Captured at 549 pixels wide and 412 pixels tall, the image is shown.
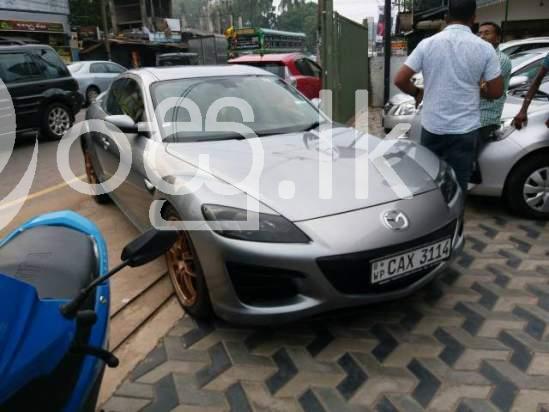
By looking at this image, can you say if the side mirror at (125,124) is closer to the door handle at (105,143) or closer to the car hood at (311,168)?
the car hood at (311,168)

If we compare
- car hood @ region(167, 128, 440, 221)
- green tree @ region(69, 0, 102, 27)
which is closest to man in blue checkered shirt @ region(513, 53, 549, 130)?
car hood @ region(167, 128, 440, 221)

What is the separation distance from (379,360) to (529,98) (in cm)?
270

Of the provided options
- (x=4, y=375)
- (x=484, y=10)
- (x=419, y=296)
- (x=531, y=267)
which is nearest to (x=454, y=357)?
(x=419, y=296)

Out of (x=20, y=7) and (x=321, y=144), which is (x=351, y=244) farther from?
(x=20, y=7)

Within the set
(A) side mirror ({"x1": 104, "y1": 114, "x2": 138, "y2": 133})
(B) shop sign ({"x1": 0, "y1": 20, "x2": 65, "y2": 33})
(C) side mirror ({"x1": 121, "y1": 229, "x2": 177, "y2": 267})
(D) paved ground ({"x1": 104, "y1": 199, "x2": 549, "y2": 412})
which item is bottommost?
(D) paved ground ({"x1": 104, "y1": 199, "x2": 549, "y2": 412})

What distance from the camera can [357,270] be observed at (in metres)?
2.38

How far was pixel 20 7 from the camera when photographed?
24.1m

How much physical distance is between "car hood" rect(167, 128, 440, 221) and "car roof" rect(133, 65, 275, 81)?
35.4 inches

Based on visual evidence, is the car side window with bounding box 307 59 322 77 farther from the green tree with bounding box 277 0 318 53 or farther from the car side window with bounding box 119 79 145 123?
the green tree with bounding box 277 0 318 53

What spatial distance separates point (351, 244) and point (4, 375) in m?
1.59

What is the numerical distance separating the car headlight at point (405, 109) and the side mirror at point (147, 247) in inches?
261

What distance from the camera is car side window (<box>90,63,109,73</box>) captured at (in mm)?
14972

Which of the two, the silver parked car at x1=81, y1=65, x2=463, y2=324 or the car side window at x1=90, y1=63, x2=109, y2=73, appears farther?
the car side window at x1=90, y1=63, x2=109, y2=73

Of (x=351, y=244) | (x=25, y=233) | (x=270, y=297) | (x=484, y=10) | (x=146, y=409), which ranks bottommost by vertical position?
(x=146, y=409)
